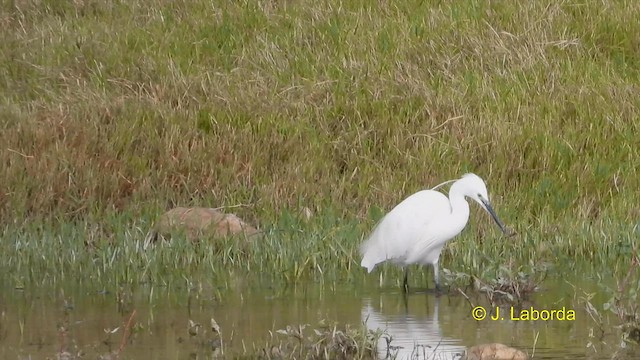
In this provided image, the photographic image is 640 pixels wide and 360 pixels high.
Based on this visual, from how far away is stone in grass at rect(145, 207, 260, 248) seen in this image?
9500 millimetres

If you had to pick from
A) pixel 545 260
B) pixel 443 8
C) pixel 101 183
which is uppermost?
pixel 443 8

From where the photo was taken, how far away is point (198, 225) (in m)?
9.70

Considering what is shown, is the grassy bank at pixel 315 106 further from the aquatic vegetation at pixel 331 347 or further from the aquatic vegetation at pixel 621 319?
the aquatic vegetation at pixel 331 347

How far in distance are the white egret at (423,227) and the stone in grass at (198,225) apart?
1.18 m

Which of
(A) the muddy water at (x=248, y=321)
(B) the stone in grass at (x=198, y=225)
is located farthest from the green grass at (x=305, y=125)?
(A) the muddy water at (x=248, y=321)

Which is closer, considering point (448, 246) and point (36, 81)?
point (448, 246)

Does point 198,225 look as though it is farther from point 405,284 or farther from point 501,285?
point 501,285

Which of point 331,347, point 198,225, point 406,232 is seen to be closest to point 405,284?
point 406,232

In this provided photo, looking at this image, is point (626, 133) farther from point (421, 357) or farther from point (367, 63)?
point (421, 357)

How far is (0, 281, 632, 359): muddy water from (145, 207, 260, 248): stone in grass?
127 centimetres

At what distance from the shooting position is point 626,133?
466 inches

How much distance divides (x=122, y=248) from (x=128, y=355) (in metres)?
Result: 2.73

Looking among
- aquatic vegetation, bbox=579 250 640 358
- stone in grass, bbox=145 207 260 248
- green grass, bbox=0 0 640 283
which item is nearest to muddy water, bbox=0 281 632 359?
aquatic vegetation, bbox=579 250 640 358

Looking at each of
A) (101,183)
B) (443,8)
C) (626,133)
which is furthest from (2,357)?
(443,8)
